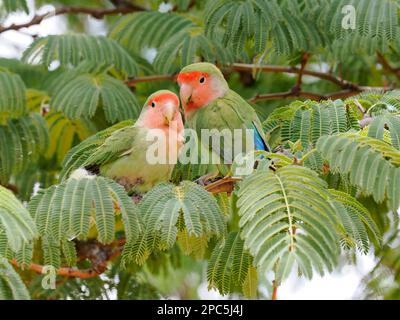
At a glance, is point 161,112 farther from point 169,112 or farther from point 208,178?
point 208,178

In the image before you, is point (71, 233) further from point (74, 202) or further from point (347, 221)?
point (347, 221)

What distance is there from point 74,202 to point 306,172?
98 centimetres

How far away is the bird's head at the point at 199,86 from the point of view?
16.5 feet

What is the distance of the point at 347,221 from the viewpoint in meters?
3.73

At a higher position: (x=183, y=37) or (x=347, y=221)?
(x=183, y=37)

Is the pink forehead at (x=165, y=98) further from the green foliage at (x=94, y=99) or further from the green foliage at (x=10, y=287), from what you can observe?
the green foliage at (x=10, y=287)

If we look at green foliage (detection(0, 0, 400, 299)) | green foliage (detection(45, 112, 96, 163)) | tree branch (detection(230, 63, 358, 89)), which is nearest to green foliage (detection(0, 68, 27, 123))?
green foliage (detection(0, 0, 400, 299))

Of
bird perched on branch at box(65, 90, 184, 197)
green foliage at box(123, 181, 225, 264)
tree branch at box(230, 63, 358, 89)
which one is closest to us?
green foliage at box(123, 181, 225, 264)

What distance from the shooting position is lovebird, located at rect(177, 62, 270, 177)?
4934 mm

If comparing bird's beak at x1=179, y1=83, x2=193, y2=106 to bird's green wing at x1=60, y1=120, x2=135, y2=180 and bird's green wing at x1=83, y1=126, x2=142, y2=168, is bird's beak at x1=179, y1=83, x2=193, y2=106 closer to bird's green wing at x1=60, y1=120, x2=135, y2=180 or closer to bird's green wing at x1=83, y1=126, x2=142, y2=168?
bird's green wing at x1=60, y1=120, x2=135, y2=180

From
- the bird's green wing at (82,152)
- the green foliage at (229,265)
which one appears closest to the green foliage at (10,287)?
the green foliage at (229,265)

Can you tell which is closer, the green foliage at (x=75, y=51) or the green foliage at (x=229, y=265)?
the green foliage at (x=229, y=265)

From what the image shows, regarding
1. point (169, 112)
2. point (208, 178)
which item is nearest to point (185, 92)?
point (169, 112)
